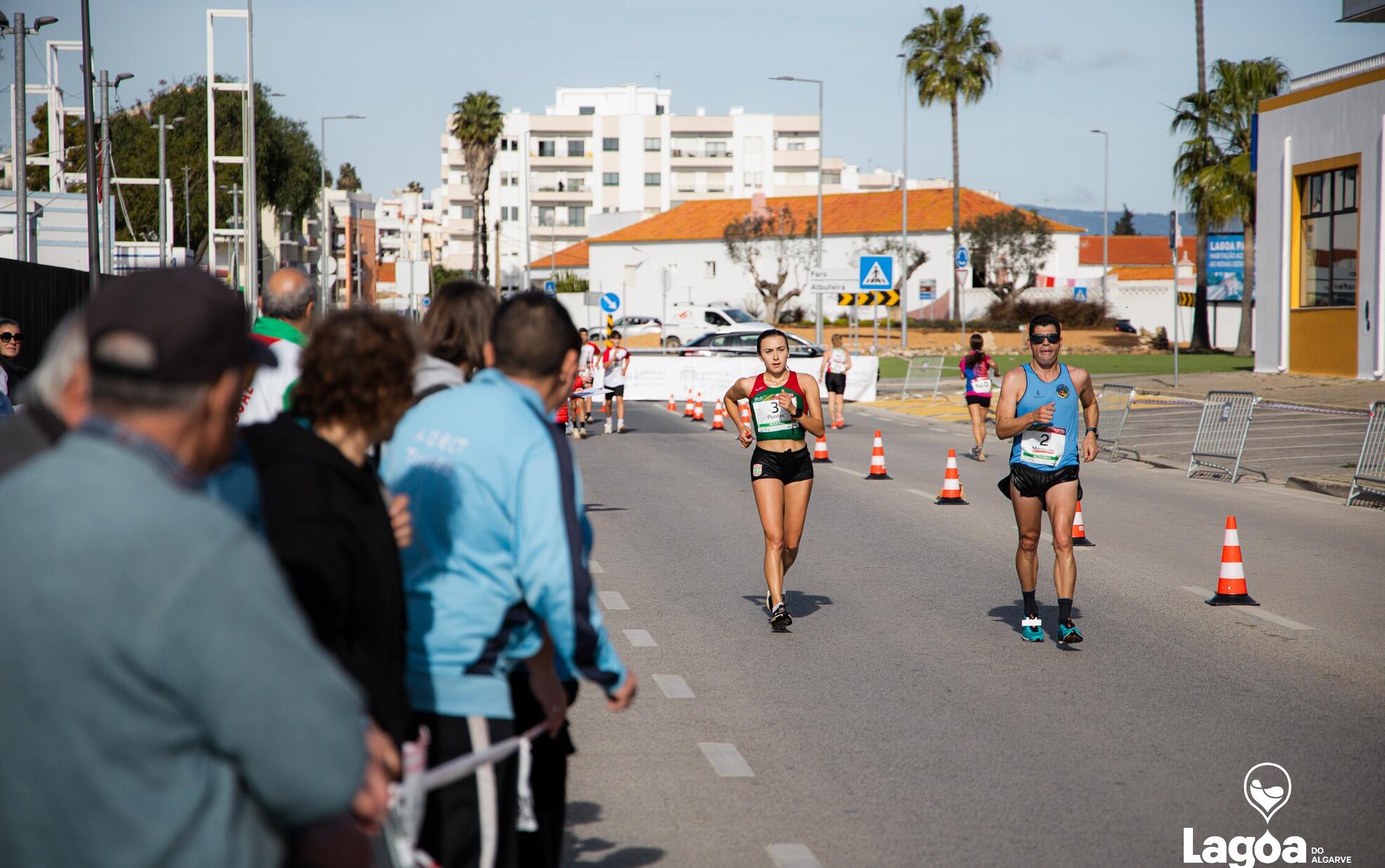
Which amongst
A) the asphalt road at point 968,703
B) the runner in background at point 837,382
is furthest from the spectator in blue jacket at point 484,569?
the runner in background at point 837,382

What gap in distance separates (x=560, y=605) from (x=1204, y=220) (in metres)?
54.2

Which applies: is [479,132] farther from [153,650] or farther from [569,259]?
[153,650]

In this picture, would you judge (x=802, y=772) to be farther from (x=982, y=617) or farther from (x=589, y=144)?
(x=589, y=144)

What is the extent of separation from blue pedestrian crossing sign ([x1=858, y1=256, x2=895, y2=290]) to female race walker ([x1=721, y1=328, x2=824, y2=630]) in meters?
27.0

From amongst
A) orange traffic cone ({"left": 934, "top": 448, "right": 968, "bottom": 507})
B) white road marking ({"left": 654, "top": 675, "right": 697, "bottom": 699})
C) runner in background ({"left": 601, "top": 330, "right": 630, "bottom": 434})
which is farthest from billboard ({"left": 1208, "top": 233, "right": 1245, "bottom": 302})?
white road marking ({"left": 654, "top": 675, "right": 697, "bottom": 699})

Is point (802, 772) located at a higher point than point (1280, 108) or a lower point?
lower

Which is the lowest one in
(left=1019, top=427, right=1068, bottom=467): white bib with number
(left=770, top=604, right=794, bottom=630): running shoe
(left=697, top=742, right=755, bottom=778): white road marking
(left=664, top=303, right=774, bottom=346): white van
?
(left=697, top=742, right=755, bottom=778): white road marking

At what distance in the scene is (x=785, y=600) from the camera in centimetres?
981

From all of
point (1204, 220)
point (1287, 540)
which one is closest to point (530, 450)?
point (1287, 540)

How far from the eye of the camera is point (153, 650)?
1838mm

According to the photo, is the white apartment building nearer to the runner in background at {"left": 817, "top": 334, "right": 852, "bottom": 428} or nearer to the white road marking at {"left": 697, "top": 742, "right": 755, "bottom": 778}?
the runner in background at {"left": 817, "top": 334, "right": 852, "bottom": 428}

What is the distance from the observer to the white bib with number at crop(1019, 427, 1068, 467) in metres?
8.59

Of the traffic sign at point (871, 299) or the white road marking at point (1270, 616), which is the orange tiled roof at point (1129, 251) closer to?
the traffic sign at point (871, 299)

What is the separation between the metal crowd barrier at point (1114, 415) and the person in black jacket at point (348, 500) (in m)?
18.4
